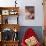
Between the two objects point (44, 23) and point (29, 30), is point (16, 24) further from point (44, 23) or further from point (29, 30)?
point (44, 23)

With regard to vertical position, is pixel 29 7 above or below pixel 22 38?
above

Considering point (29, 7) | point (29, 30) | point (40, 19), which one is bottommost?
point (29, 30)

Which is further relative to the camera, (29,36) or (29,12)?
(29,12)

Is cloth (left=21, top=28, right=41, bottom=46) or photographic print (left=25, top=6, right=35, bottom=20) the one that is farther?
photographic print (left=25, top=6, right=35, bottom=20)

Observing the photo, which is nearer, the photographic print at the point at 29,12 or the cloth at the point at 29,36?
the cloth at the point at 29,36

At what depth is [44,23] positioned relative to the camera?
16.2ft

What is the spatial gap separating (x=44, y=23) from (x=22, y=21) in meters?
0.66

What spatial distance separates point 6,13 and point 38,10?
0.97 m

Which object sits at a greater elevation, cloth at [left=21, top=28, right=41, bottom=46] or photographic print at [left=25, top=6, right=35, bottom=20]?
photographic print at [left=25, top=6, right=35, bottom=20]

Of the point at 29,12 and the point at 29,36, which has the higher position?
the point at 29,12

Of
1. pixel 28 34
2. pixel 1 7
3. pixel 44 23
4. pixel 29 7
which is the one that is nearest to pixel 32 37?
pixel 28 34

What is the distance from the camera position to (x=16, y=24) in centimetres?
497

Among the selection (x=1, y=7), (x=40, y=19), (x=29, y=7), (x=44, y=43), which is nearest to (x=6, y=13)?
(x=1, y=7)

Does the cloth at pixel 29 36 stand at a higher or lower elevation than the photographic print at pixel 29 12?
lower
